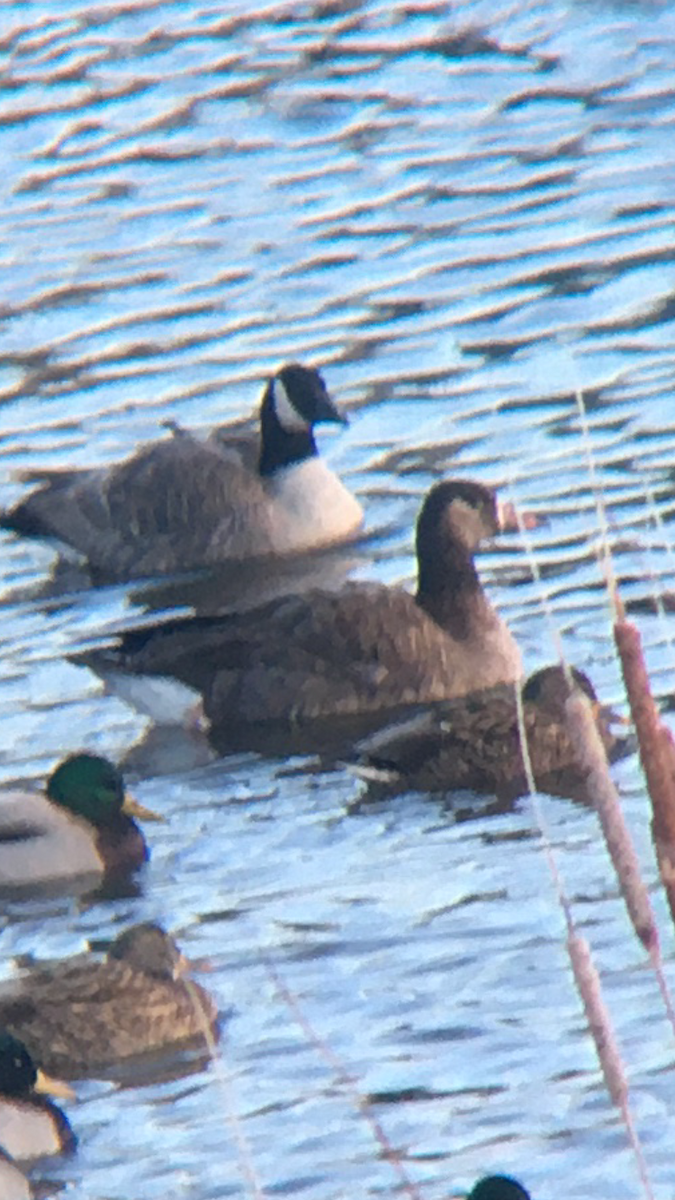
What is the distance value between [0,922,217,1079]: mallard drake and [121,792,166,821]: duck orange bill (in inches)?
60.1

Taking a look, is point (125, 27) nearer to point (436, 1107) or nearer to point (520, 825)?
point (520, 825)

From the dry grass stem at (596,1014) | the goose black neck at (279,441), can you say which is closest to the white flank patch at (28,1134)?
the dry grass stem at (596,1014)

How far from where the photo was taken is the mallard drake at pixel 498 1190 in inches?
254

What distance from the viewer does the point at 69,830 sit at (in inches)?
435

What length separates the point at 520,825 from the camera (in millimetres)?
10672

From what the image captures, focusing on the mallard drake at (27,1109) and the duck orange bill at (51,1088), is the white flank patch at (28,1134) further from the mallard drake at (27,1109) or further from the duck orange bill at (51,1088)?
the duck orange bill at (51,1088)

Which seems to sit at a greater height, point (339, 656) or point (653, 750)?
point (653, 750)

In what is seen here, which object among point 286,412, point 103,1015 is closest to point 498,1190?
point 103,1015

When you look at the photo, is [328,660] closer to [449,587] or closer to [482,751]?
[449,587]

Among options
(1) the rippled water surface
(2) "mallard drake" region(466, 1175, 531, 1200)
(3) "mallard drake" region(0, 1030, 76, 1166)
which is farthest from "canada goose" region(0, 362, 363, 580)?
(2) "mallard drake" region(466, 1175, 531, 1200)

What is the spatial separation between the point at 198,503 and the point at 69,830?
14.5ft

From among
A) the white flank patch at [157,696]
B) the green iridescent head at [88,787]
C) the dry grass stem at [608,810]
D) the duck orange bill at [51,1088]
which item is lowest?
the white flank patch at [157,696]

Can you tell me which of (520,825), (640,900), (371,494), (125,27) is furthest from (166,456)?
(640,900)

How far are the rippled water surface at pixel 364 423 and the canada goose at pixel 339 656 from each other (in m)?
0.31
